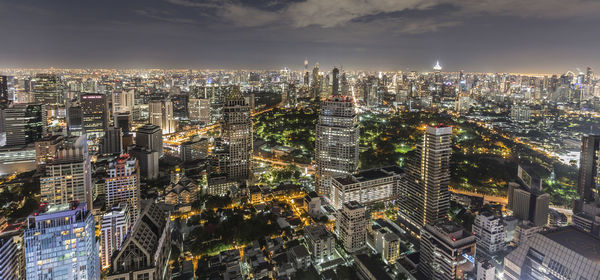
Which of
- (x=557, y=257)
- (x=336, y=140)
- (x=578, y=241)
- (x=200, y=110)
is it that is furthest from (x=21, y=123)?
(x=578, y=241)

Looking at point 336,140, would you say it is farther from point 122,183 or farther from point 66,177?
point 66,177

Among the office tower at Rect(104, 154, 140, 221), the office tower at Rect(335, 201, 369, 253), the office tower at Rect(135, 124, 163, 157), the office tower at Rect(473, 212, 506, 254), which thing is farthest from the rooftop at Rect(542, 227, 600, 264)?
the office tower at Rect(135, 124, 163, 157)

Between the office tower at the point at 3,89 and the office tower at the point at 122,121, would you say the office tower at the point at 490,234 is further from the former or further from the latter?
the office tower at the point at 3,89

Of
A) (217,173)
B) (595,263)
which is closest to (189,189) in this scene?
(217,173)

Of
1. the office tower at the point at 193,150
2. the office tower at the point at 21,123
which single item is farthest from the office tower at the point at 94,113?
the office tower at the point at 193,150

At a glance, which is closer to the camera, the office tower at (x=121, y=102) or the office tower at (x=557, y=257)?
the office tower at (x=557, y=257)

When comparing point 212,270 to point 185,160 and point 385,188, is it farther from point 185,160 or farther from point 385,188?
point 185,160

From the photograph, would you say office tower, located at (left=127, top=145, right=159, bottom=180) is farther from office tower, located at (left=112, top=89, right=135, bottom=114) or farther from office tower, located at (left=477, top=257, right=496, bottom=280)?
office tower, located at (left=477, top=257, right=496, bottom=280)
